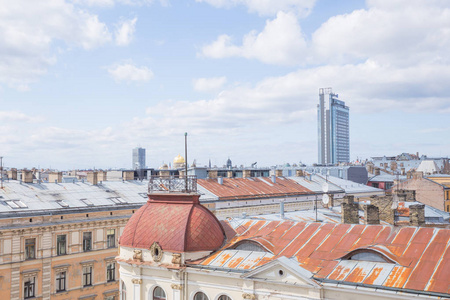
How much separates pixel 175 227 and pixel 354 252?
1106 cm

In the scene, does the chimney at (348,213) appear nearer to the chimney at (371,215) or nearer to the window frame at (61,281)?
the chimney at (371,215)

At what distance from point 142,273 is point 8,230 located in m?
20.5

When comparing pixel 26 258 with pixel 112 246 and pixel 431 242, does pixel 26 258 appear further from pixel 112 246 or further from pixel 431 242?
pixel 431 242

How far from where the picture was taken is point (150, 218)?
102 feet

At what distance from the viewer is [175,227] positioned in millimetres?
29734

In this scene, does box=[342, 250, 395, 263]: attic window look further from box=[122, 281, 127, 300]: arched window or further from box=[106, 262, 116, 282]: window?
box=[106, 262, 116, 282]: window

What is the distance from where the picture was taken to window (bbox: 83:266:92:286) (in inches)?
1943

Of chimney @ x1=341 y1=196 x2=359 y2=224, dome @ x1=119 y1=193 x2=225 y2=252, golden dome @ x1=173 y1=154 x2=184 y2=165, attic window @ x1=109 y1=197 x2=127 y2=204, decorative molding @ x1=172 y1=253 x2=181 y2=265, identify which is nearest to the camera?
decorative molding @ x1=172 y1=253 x2=181 y2=265

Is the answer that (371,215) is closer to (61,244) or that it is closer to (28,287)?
(61,244)

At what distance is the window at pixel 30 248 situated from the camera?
4537 cm

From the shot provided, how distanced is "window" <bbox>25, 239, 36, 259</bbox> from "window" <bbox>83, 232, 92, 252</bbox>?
17.7 feet

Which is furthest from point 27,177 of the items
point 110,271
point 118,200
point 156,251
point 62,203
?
point 156,251

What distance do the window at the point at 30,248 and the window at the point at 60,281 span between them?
3.43 metres

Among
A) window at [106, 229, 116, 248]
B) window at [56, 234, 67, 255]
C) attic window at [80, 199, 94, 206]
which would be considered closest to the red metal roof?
window at [106, 229, 116, 248]
